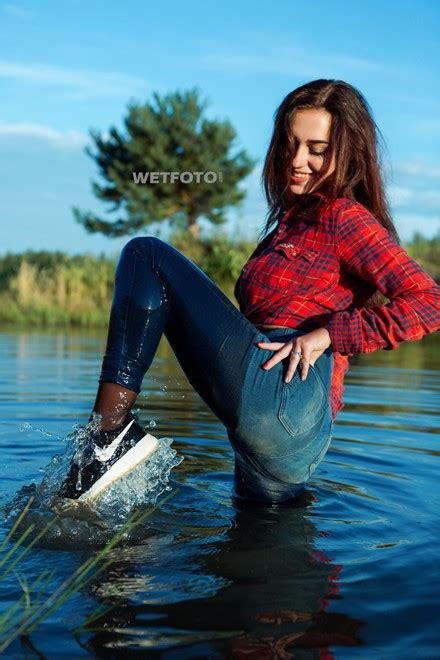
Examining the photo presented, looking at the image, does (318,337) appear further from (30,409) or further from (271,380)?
(30,409)

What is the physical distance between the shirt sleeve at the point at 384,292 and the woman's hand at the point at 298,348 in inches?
2.1

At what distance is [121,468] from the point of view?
8.67 feet

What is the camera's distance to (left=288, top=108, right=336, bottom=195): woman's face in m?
2.88

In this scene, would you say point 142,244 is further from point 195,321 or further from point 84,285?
point 84,285

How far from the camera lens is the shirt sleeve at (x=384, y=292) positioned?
2.59 meters

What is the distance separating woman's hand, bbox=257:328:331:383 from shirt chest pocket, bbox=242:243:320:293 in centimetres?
21

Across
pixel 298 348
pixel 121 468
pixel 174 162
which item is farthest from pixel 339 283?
pixel 174 162

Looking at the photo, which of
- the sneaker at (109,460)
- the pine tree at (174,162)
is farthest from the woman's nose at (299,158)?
the pine tree at (174,162)

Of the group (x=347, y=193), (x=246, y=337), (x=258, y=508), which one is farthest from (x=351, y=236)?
(x=258, y=508)

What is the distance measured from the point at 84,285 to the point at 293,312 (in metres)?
14.8

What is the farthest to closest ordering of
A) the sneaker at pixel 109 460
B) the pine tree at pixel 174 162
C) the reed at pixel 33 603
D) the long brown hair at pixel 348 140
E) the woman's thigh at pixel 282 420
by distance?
the pine tree at pixel 174 162
the long brown hair at pixel 348 140
the sneaker at pixel 109 460
the woman's thigh at pixel 282 420
the reed at pixel 33 603

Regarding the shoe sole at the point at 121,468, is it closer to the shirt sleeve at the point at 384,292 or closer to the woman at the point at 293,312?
the woman at the point at 293,312

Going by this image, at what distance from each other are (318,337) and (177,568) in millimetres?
765

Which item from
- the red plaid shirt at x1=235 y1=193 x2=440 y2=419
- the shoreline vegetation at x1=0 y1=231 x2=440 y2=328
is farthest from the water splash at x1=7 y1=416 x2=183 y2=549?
the shoreline vegetation at x1=0 y1=231 x2=440 y2=328
